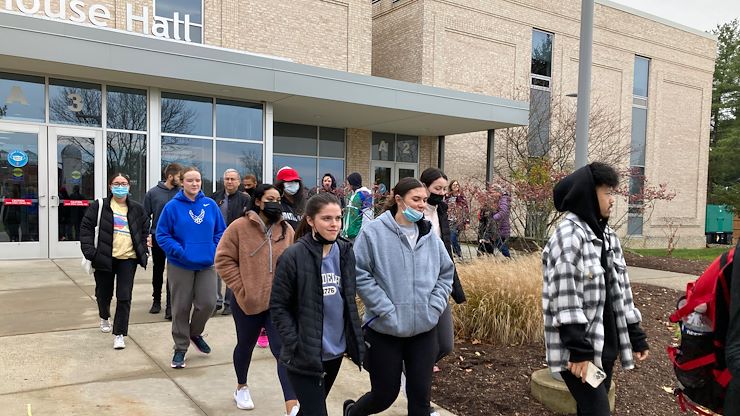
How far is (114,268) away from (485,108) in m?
12.5

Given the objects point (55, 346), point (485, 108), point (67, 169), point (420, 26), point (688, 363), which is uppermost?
point (420, 26)

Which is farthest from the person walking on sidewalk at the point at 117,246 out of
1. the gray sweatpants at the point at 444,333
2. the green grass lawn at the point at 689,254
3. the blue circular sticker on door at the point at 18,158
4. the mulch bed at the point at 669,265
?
the green grass lawn at the point at 689,254

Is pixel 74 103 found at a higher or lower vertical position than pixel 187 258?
→ higher

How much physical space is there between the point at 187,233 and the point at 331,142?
45.4ft

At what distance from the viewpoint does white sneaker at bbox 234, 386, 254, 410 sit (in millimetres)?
3941

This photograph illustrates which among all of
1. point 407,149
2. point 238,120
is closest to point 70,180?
point 238,120

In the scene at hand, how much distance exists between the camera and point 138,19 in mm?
13609

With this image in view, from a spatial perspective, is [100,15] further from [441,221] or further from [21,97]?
[441,221]

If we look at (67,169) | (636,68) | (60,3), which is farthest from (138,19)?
(636,68)

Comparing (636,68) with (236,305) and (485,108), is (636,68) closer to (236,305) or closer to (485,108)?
(485,108)

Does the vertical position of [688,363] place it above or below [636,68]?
below

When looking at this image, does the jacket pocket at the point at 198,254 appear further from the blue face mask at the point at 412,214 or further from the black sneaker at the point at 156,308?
the black sneaker at the point at 156,308

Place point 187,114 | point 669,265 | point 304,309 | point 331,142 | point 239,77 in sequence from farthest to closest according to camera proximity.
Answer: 1. point 331,142
2. point 669,265
3. point 187,114
4. point 239,77
5. point 304,309

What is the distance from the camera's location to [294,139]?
1767cm
